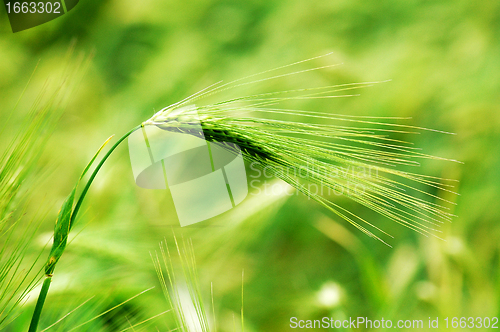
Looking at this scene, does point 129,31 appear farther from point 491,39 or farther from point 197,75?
point 491,39

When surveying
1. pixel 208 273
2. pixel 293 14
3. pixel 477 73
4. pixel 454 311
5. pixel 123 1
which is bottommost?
pixel 454 311

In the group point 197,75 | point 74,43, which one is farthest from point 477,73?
point 74,43

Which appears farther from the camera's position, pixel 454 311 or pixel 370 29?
pixel 370 29

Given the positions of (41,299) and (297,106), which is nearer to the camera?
(41,299)

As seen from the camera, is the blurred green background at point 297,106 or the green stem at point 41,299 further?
the blurred green background at point 297,106

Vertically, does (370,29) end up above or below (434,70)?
above

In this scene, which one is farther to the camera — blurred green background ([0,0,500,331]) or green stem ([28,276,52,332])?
→ blurred green background ([0,0,500,331])
